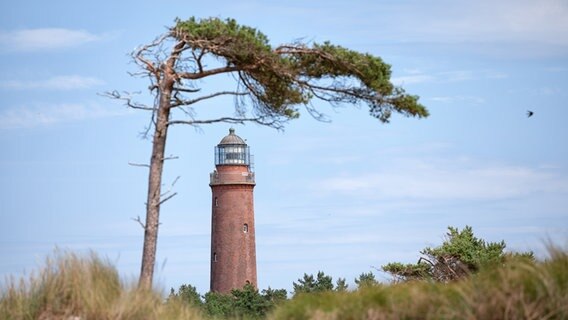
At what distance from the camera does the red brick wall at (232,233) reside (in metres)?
49.6

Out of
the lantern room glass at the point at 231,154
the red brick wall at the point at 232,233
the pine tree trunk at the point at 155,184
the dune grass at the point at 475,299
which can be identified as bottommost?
the dune grass at the point at 475,299

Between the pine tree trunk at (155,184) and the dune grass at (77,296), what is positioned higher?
the pine tree trunk at (155,184)

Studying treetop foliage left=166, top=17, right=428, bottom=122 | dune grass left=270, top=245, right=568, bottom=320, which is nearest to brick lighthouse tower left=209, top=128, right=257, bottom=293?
treetop foliage left=166, top=17, right=428, bottom=122

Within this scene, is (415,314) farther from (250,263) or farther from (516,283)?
(250,263)

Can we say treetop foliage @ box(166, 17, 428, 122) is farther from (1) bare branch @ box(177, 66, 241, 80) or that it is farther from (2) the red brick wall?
(2) the red brick wall

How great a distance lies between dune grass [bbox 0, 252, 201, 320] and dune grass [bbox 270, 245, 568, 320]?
226 centimetres

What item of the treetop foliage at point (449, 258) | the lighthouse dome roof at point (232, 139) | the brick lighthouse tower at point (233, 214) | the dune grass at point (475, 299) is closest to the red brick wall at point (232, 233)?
the brick lighthouse tower at point (233, 214)

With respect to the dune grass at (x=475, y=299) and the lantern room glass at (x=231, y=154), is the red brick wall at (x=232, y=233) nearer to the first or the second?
the lantern room glass at (x=231, y=154)

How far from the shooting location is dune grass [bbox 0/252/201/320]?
11.7 m

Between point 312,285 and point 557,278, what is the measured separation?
1114 inches

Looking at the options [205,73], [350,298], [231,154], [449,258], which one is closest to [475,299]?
[350,298]

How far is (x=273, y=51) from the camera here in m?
15.6

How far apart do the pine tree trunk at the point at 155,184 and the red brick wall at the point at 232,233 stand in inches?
1321

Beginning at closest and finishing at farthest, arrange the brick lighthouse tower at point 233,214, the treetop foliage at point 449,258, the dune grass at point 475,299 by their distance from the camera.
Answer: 1. the dune grass at point 475,299
2. the treetop foliage at point 449,258
3. the brick lighthouse tower at point 233,214
